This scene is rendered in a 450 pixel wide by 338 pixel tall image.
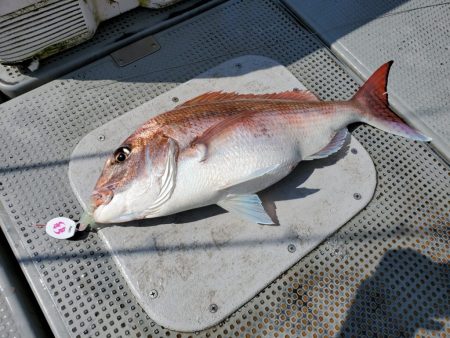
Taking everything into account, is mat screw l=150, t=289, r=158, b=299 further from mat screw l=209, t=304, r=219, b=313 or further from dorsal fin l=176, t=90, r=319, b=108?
dorsal fin l=176, t=90, r=319, b=108

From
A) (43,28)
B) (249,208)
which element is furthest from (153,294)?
(43,28)

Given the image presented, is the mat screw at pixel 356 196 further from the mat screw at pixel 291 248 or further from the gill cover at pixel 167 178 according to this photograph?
the gill cover at pixel 167 178

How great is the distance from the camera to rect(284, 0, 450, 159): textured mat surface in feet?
9.46

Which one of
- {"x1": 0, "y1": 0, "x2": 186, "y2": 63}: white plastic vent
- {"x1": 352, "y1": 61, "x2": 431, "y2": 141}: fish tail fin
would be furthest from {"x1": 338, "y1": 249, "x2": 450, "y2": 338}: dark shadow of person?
{"x1": 0, "y1": 0, "x2": 186, "y2": 63}: white plastic vent

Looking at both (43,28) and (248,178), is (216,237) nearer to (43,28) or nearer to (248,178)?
(248,178)

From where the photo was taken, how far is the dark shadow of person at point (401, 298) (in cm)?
206

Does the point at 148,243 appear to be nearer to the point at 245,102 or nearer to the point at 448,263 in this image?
the point at 245,102

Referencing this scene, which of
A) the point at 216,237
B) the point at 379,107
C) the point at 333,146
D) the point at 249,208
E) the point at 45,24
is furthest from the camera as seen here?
the point at 45,24

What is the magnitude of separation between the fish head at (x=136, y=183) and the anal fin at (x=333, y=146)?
941mm

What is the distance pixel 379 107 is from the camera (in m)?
2.52

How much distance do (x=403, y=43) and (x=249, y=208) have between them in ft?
7.50

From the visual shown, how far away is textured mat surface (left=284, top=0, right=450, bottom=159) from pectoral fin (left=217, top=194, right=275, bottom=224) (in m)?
1.56

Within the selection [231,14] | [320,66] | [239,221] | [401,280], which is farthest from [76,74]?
[401,280]

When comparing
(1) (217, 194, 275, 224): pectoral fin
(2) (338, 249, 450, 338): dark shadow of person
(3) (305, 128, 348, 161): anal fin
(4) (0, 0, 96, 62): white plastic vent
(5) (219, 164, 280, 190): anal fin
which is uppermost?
(4) (0, 0, 96, 62): white plastic vent
